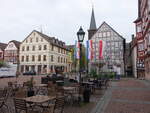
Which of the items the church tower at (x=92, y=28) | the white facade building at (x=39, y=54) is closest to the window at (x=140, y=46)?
the church tower at (x=92, y=28)

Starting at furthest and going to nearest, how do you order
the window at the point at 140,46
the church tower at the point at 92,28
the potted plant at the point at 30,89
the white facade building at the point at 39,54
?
the church tower at the point at 92,28
the white facade building at the point at 39,54
the window at the point at 140,46
the potted plant at the point at 30,89

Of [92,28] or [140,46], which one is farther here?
[92,28]

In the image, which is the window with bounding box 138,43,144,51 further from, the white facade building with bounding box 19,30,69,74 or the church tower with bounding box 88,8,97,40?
the white facade building with bounding box 19,30,69,74

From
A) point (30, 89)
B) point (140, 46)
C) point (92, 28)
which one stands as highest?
point (92, 28)

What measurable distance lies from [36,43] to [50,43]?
4204mm

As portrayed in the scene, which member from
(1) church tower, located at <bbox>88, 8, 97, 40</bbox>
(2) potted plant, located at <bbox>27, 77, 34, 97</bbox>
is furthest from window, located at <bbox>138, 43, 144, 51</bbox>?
(2) potted plant, located at <bbox>27, 77, 34, 97</bbox>

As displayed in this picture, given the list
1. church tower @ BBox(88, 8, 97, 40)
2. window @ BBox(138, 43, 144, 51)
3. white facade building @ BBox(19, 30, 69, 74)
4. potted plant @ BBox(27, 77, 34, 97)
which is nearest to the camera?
potted plant @ BBox(27, 77, 34, 97)

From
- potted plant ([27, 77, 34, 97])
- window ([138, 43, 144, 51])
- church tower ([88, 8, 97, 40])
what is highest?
church tower ([88, 8, 97, 40])

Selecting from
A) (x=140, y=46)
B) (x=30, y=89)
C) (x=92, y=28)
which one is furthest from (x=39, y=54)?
(x=30, y=89)

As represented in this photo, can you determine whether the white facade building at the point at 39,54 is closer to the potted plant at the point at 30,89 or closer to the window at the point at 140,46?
the window at the point at 140,46

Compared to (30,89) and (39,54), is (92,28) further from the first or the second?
(30,89)

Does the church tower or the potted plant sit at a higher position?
the church tower

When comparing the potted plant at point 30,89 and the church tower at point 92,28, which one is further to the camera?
the church tower at point 92,28

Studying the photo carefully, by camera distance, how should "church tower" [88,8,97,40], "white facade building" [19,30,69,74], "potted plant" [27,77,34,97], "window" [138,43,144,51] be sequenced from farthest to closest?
"church tower" [88,8,97,40] < "white facade building" [19,30,69,74] < "window" [138,43,144,51] < "potted plant" [27,77,34,97]
